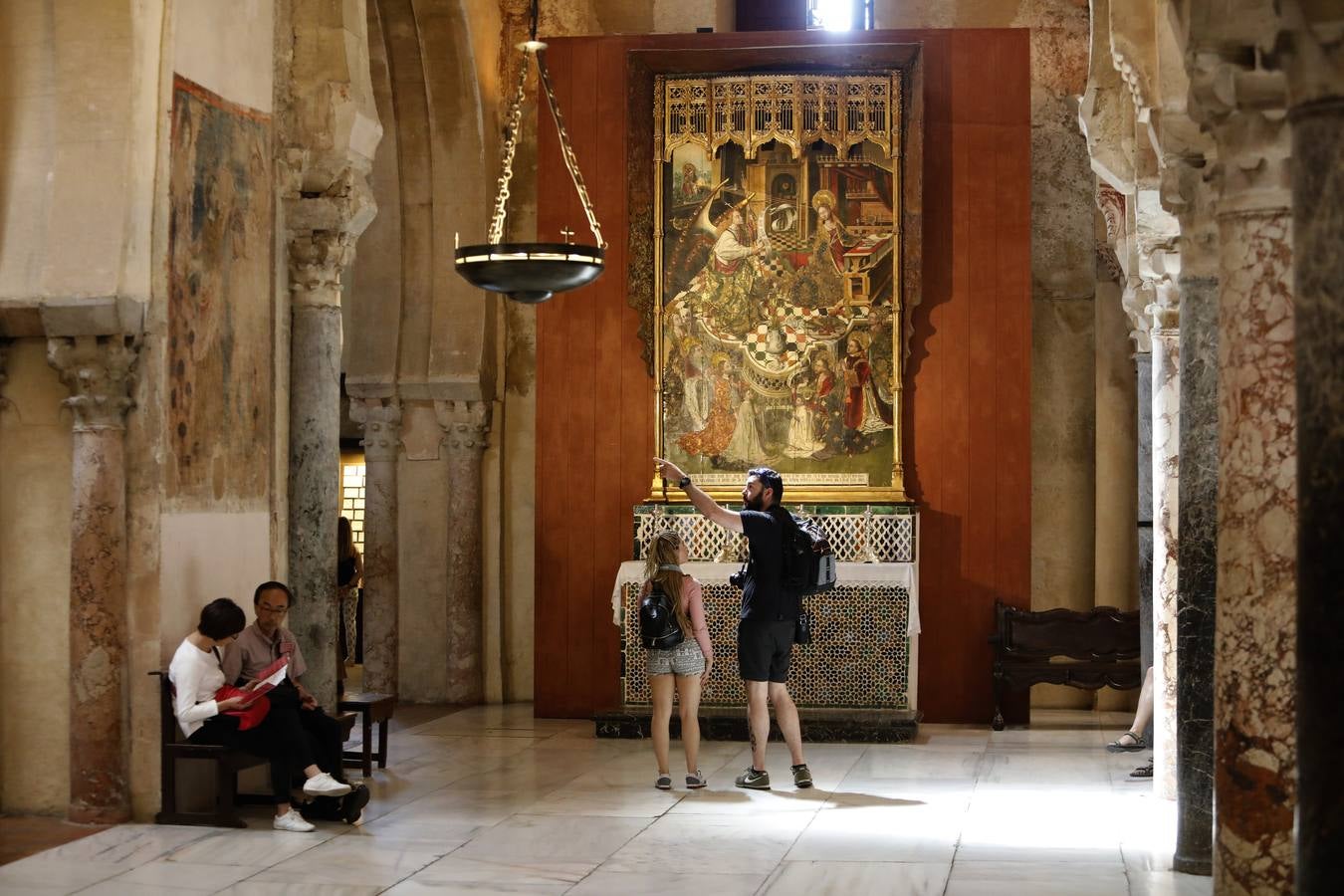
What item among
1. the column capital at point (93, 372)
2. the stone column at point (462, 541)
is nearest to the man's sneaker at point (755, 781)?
the column capital at point (93, 372)

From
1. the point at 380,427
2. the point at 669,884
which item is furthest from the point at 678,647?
the point at 380,427

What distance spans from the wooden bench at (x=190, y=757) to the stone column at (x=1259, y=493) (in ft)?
15.4

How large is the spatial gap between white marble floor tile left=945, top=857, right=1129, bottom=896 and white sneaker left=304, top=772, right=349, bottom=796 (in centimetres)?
283

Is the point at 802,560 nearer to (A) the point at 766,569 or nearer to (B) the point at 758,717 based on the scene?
(A) the point at 766,569

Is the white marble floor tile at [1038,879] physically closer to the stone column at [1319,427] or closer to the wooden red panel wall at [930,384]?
the stone column at [1319,427]

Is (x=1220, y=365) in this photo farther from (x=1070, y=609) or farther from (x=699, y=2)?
(x=699, y=2)

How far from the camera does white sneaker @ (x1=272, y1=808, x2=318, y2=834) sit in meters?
8.29

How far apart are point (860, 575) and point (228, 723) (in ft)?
16.1

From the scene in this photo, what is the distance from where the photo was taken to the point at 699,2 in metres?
14.2

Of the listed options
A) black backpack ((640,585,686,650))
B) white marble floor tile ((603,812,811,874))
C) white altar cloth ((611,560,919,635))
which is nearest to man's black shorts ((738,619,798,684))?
black backpack ((640,585,686,650))

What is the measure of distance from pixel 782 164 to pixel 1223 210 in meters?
7.40

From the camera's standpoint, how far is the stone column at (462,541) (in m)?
13.8

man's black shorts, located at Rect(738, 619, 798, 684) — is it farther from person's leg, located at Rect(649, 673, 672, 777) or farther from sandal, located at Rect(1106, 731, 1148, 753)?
sandal, located at Rect(1106, 731, 1148, 753)

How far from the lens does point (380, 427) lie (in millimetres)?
14039
